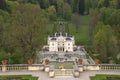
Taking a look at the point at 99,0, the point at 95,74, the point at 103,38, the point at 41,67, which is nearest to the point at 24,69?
the point at 41,67

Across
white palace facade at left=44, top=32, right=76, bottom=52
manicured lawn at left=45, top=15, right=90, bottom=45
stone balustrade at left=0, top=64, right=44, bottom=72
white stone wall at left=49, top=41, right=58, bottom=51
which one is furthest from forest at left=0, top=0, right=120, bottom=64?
white stone wall at left=49, top=41, right=58, bottom=51

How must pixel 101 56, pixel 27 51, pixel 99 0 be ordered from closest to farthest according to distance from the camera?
pixel 27 51 → pixel 101 56 → pixel 99 0

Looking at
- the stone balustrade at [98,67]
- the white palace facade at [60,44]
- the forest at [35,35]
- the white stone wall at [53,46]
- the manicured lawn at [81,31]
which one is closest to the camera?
Result: the stone balustrade at [98,67]

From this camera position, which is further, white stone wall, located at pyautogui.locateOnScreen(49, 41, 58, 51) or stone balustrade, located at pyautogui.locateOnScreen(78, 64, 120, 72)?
white stone wall, located at pyautogui.locateOnScreen(49, 41, 58, 51)

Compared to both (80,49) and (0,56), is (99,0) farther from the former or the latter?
(0,56)

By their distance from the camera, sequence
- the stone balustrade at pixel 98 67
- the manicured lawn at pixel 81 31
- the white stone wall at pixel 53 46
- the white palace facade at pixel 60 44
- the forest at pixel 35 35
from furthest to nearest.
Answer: the manicured lawn at pixel 81 31 < the white palace facade at pixel 60 44 < the white stone wall at pixel 53 46 < the forest at pixel 35 35 < the stone balustrade at pixel 98 67

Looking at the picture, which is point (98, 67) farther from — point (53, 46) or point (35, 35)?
point (53, 46)

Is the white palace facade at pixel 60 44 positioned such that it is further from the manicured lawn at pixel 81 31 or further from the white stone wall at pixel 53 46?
the manicured lawn at pixel 81 31

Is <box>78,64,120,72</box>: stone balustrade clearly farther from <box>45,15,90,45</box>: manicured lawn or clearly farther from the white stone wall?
<box>45,15,90,45</box>: manicured lawn

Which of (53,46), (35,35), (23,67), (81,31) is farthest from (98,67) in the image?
(81,31)

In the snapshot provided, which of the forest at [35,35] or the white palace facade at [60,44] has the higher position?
the forest at [35,35]

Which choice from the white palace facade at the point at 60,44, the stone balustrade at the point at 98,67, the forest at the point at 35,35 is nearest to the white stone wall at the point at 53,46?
the white palace facade at the point at 60,44
